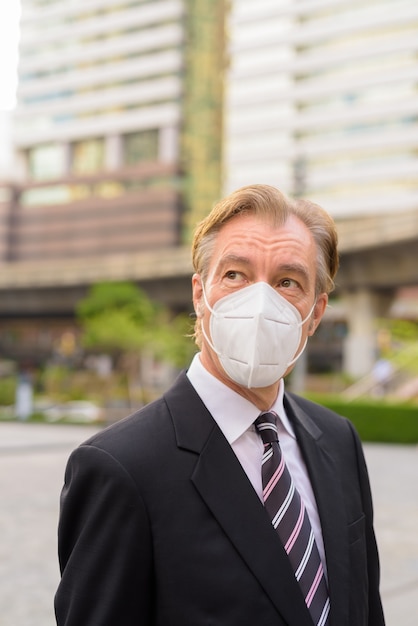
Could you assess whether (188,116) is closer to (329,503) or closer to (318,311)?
(318,311)

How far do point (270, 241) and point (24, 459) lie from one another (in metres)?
15.1

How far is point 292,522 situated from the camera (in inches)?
76.9

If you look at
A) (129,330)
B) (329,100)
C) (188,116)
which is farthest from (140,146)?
(129,330)

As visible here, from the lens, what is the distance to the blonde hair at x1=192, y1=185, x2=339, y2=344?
78.1 inches

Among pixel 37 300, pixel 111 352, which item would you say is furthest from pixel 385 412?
pixel 37 300

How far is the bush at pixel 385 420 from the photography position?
837 inches

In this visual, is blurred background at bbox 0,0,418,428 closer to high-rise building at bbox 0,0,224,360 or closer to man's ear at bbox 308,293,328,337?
high-rise building at bbox 0,0,224,360

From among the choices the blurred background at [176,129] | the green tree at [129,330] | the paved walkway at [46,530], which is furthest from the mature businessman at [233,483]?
the blurred background at [176,129]

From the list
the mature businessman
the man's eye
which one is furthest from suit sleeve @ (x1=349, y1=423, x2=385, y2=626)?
the man's eye

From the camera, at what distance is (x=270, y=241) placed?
6.46 ft

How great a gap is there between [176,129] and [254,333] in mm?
104147

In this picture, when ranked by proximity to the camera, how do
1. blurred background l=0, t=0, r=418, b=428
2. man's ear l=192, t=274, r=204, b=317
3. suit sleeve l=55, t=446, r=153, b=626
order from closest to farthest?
suit sleeve l=55, t=446, r=153, b=626, man's ear l=192, t=274, r=204, b=317, blurred background l=0, t=0, r=418, b=428

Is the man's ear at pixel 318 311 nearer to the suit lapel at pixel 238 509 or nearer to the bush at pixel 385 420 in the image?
the suit lapel at pixel 238 509

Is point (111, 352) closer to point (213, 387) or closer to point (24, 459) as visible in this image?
point (24, 459)
